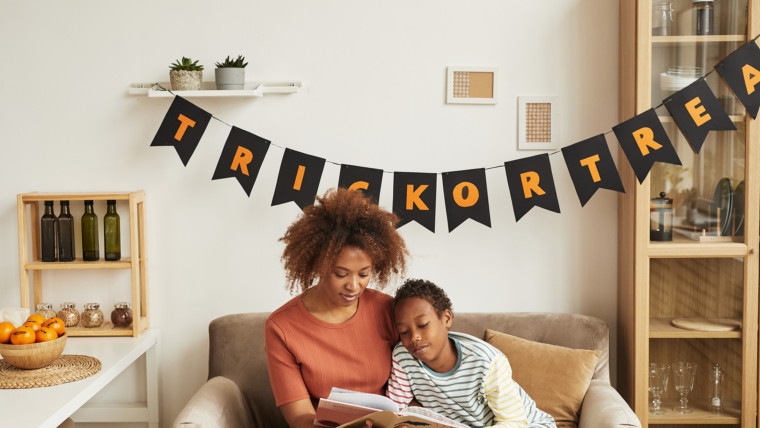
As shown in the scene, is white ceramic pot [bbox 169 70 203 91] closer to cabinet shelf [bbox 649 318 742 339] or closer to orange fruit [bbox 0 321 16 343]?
orange fruit [bbox 0 321 16 343]


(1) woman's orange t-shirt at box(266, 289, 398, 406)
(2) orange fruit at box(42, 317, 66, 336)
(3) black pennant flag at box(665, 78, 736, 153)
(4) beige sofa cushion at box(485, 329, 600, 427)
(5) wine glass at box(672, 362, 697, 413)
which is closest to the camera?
(1) woman's orange t-shirt at box(266, 289, 398, 406)

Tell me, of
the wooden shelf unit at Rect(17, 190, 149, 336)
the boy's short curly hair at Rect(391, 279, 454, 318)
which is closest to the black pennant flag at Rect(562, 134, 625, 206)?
the boy's short curly hair at Rect(391, 279, 454, 318)

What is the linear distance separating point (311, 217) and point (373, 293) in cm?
33

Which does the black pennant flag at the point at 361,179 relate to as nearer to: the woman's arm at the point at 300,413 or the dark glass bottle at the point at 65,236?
the woman's arm at the point at 300,413

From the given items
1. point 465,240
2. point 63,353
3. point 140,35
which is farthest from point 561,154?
point 63,353

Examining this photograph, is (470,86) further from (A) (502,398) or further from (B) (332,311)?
(A) (502,398)

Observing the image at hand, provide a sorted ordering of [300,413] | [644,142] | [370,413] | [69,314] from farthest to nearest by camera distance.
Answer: [69,314], [644,142], [300,413], [370,413]

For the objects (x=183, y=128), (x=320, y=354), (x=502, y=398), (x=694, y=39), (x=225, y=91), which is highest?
(x=694, y=39)

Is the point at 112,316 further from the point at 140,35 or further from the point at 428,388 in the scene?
the point at 428,388

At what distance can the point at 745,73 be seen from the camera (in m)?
2.84

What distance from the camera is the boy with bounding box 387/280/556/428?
92.2 inches

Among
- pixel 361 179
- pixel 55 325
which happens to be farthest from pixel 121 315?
pixel 361 179

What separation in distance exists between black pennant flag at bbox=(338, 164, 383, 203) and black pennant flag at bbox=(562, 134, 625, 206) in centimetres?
67

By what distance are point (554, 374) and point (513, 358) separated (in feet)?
0.47
